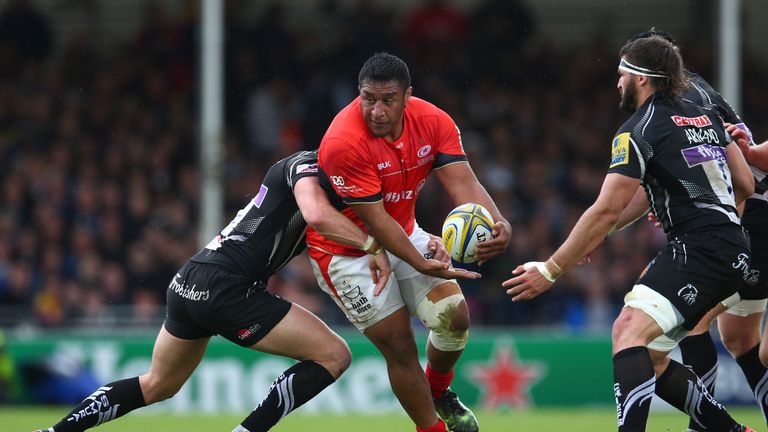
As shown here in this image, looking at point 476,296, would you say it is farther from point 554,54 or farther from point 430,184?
point 554,54

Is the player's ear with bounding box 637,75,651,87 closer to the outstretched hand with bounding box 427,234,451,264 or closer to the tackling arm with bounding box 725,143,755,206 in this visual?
the tackling arm with bounding box 725,143,755,206

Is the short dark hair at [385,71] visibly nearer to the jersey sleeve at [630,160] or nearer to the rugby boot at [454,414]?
the jersey sleeve at [630,160]

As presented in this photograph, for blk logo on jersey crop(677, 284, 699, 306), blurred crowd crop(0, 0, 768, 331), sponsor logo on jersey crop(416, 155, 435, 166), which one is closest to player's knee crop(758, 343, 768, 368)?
blk logo on jersey crop(677, 284, 699, 306)

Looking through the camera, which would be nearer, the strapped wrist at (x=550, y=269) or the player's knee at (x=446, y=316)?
the strapped wrist at (x=550, y=269)

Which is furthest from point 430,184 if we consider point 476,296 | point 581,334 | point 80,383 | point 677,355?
point 80,383

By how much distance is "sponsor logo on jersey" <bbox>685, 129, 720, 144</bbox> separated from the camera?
245 inches

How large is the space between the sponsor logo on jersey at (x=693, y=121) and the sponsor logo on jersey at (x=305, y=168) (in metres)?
2.04

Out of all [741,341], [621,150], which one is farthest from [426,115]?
[741,341]

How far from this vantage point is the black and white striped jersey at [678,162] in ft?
20.2

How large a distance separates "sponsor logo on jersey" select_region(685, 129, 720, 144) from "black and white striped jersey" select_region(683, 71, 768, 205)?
0.91ft

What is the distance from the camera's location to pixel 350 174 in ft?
21.7

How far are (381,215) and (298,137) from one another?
8423mm

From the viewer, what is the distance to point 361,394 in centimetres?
1240

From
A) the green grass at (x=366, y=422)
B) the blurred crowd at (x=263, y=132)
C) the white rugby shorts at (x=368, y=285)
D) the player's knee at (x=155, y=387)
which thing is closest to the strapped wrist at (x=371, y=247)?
the white rugby shorts at (x=368, y=285)
